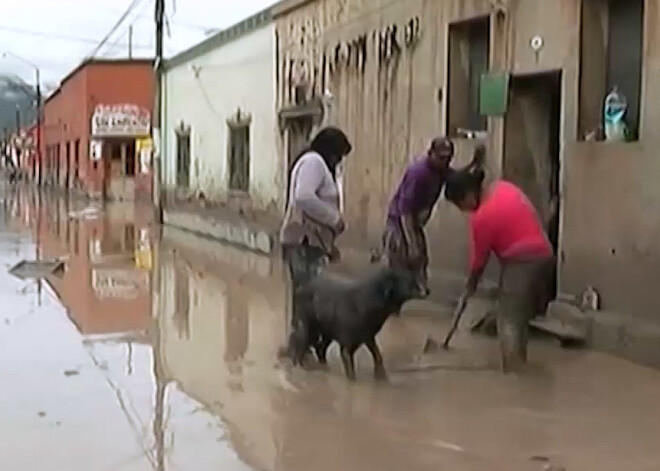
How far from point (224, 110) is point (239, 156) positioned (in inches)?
67.2

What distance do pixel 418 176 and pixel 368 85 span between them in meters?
5.17

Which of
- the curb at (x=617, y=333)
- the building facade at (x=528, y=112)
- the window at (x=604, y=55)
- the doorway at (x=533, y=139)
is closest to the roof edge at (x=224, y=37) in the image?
the building facade at (x=528, y=112)

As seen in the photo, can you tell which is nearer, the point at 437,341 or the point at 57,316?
the point at 437,341

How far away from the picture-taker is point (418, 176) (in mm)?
9609

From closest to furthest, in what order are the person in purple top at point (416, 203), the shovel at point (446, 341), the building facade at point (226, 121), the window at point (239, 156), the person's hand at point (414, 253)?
the person in purple top at point (416, 203) → the shovel at point (446, 341) → the person's hand at point (414, 253) → the building facade at point (226, 121) → the window at point (239, 156)

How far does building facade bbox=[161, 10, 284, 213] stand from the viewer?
20438 millimetres

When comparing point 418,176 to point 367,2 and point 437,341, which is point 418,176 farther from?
point 367,2

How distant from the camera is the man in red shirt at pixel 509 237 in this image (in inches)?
319

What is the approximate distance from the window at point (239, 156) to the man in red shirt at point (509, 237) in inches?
538

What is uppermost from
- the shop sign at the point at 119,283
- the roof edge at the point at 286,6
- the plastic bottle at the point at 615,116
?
the roof edge at the point at 286,6

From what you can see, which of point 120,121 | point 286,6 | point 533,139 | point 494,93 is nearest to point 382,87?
point 494,93

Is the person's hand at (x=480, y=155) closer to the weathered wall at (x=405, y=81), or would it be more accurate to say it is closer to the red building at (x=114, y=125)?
the weathered wall at (x=405, y=81)

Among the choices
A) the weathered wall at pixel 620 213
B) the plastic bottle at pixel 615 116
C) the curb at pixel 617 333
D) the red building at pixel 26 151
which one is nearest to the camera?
the curb at pixel 617 333

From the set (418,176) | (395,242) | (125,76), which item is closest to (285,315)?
(395,242)
